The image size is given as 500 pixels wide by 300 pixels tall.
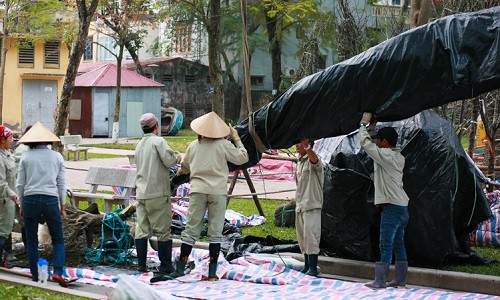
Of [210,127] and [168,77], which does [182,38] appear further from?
[210,127]

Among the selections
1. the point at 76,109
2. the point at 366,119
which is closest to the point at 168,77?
the point at 76,109

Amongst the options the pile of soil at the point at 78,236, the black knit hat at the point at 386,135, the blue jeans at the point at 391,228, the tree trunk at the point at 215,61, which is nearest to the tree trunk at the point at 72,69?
the pile of soil at the point at 78,236

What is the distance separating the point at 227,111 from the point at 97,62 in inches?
444

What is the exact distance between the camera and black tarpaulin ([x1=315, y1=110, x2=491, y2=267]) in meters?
11.0

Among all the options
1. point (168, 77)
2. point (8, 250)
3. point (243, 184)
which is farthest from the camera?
point (168, 77)

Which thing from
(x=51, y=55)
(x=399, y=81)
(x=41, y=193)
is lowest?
(x=41, y=193)

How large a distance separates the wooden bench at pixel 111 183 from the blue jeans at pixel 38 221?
435 cm

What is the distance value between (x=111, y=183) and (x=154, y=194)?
4.70m

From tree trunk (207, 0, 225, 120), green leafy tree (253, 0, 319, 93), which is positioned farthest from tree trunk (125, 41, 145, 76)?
tree trunk (207, 0, 225, 120)

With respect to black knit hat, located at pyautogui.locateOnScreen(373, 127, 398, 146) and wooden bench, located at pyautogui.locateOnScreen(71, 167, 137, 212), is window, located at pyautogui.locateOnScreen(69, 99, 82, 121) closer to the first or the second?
wooden bench, located at pyautogui.locateOnScreen(71, 167, 137, 212)

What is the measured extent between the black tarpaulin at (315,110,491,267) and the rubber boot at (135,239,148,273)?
218 centimetres

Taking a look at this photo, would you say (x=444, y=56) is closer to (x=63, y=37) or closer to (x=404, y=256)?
(x=404, y=256)

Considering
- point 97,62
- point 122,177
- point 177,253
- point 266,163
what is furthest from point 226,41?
point 177,253

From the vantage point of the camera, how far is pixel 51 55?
4750cm
